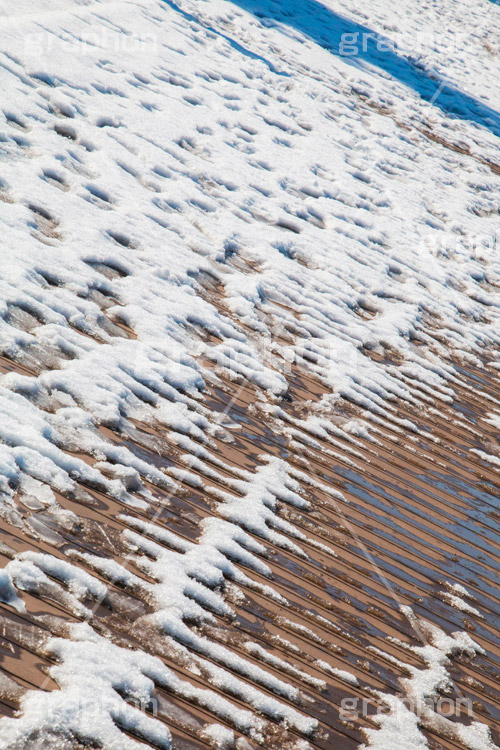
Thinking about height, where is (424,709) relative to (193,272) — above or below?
below

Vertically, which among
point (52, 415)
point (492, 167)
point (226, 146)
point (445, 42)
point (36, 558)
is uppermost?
point (445, 42)

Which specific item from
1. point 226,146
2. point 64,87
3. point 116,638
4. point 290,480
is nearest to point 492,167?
point 226,146

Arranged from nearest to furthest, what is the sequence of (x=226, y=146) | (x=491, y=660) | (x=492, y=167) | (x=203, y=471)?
(x=491, y=660), (x=203, y=471), (x=226, y=146), (x=492, y=167)

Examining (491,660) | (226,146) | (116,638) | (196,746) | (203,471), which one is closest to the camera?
(196,746)

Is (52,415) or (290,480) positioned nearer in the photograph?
(52,415)

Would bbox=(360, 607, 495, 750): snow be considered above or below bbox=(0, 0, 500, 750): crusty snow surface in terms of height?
below

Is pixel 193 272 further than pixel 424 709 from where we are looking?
Yes

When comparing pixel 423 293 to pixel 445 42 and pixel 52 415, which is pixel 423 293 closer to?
pixel 52 415

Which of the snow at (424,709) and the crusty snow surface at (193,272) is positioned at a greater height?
the crusty snow surface at (193,272)
